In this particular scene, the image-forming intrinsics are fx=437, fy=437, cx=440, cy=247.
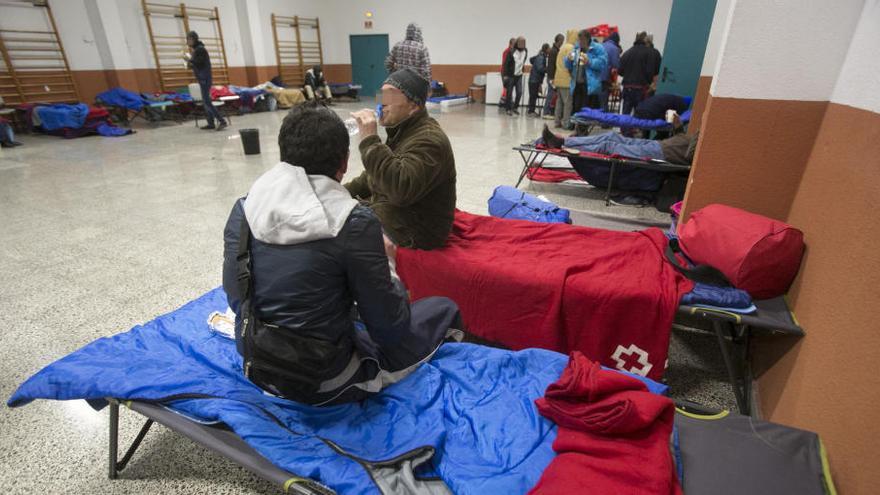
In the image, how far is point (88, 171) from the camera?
208 inches

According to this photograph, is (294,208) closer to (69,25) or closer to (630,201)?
(630,201)

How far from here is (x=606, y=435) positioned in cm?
119

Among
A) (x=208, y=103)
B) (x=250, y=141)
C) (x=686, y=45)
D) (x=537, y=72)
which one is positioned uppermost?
(x=686, y=45)

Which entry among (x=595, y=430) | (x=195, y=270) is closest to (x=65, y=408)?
(x=195, y=270)

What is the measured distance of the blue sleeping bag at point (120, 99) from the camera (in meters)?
8.12

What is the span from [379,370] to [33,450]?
1.38m

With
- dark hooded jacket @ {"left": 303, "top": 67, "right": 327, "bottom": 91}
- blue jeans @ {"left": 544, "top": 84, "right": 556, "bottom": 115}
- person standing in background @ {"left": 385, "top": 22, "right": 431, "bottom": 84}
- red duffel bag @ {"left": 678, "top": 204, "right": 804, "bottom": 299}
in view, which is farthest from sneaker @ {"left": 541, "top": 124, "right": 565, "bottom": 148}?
dark hooded jacket @ {"left": 303, "top": 67, "right": 327, "bottom": 91}

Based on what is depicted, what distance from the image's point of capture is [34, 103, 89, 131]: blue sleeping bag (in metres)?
7.12

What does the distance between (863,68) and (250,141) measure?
6.23 metres

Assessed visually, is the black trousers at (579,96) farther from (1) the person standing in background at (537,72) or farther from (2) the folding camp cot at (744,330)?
(2) the folding camp cot at (744,330)

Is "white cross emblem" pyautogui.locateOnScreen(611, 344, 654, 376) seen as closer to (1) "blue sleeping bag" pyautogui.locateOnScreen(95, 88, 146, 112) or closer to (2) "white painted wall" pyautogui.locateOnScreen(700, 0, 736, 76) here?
(2) "white painted wall" pyautogui.locateOnScreen(700, 0, 736, 76)

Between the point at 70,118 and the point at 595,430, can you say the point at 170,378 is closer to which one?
the point at 595,430

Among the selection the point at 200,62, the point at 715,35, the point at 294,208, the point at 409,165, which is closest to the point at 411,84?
the point at 409,165

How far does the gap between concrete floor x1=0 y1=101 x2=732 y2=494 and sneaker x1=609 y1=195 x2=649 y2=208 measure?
11 centimetres
